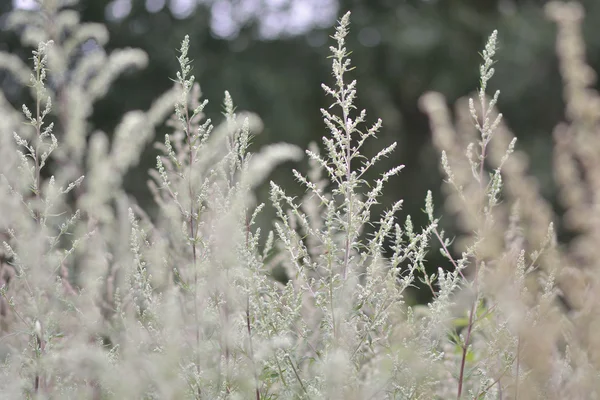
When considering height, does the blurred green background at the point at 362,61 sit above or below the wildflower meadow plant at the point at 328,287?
above

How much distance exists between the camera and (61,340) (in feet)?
6.23

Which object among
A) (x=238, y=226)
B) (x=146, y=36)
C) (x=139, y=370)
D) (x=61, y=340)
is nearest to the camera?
(x=139, y=370)

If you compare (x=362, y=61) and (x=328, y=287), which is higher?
(x=362, y=61)

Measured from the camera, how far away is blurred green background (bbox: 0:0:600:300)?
407 inches

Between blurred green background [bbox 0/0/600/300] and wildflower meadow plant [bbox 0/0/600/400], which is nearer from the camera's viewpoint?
wildflower meadow plant [bbox 0/0/600/400]

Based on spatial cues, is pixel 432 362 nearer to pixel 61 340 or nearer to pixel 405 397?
pixel 405 397

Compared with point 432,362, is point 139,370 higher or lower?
lower

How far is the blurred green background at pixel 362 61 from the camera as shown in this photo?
1034 cm

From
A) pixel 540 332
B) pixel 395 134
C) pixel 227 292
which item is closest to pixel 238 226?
pixel 227 292

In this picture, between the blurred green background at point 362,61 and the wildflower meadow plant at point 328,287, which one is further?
the blurred green background at point 362,61

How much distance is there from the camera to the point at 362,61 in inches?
425

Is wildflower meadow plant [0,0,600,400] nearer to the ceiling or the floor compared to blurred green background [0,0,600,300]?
nearer to the floor

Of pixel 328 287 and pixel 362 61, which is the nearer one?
pixel 328 287

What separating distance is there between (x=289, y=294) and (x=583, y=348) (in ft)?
1.97
